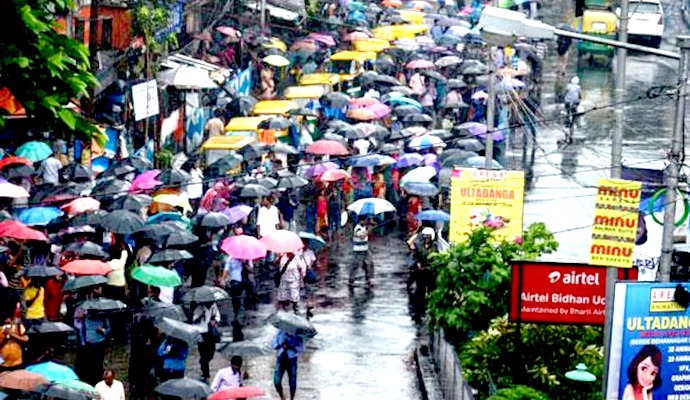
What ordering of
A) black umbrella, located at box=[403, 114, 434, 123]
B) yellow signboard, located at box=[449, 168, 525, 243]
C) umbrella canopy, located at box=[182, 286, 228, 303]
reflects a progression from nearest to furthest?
umbrella canopy, located at box=[182, 286, 228, 303], yellow signboard, located at box=[449, 168, 525, 243], black umbrella, located at box=[403, 114, 434, 123]

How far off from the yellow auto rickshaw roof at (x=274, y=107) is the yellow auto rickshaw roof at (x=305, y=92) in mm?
686

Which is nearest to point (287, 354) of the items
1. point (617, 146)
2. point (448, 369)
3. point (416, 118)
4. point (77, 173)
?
point (448, 369)

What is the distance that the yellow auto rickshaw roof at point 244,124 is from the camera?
120ft

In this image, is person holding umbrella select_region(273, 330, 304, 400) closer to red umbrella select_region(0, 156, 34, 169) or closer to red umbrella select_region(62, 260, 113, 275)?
red umbrella select_region(62, 260, 113, 275)

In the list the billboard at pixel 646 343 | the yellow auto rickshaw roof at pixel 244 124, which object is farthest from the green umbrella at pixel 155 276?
the yellow auto rickshaw roof at pixel 244 124

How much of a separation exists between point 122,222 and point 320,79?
17.6 m

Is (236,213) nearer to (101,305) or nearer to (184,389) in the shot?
(101,305)

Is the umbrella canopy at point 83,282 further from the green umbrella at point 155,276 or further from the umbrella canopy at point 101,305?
the umbrella canopy at point 101,305

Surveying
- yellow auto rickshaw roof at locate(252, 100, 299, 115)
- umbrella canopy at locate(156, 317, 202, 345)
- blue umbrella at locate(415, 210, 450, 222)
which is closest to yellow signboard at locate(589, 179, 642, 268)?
umbrella canopy at locate(156, 317, 202, 345)

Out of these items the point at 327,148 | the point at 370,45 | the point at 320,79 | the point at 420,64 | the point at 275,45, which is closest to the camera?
the point at 327,148

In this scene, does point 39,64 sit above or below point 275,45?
above

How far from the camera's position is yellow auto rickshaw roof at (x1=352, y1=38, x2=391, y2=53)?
47.1 meters

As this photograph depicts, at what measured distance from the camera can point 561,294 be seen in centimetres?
2130

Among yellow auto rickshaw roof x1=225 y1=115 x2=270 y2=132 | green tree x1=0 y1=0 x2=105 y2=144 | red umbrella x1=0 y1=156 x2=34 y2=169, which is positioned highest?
green tree x1=0 y1=0 x2=105 y2=144
